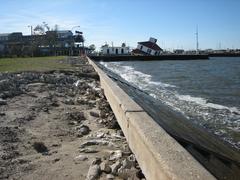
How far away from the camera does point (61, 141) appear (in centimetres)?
746

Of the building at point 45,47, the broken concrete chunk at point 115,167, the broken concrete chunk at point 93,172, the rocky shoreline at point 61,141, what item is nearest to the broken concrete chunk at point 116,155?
the rocky shoreline at point 61,141

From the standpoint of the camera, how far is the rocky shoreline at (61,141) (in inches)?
218

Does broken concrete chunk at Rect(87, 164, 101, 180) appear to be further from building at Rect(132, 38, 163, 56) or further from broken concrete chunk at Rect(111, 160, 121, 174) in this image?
building at Rect(132, 38, 163, 56)

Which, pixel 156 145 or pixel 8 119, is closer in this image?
pixel 156 145

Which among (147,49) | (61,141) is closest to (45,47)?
(147,49)

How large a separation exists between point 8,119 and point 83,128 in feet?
6.86

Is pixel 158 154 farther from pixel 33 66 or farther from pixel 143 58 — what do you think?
pixel 143 58

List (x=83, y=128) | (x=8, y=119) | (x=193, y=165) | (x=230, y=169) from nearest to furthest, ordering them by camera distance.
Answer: (x=193, y=165), (x=230, y=169), (x=83, y=128), (x=8, y=119)

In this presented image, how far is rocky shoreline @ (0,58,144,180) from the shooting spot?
5.53 metres

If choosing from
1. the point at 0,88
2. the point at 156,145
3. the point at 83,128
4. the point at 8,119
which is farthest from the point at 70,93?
the point at 156,145

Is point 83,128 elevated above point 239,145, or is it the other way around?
point 83,128

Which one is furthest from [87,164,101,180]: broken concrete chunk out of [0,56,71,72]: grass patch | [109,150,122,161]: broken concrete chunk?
[0,56,71,72]: grass patch

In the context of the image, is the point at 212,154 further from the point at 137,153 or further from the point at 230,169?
the point at 137,153

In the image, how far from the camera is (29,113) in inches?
401
